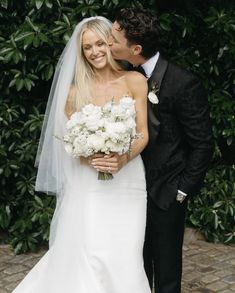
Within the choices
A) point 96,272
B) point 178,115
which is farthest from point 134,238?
point 178,115

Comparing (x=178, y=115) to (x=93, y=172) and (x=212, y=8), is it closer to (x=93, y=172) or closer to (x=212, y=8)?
(x=93, y=172)

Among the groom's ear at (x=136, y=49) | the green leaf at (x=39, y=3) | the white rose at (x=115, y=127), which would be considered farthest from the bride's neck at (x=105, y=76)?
the green leaf at (x=39, y=3)

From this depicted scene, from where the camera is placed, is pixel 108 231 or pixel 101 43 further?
pixel 108 231

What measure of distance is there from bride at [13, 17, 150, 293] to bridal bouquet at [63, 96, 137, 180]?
202 mm

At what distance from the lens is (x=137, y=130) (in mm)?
3596

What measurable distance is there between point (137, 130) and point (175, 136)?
23cm

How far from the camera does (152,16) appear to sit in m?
3.56

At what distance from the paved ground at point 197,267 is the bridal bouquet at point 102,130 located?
1874mm

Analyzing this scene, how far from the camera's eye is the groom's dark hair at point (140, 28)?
3.49m

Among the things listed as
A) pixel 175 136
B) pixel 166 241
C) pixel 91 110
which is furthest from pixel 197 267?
pixel 91 110

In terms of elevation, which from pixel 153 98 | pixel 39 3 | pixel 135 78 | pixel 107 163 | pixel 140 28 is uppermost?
pixel 39 3

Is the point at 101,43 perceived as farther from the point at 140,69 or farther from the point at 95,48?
the point at 140,69

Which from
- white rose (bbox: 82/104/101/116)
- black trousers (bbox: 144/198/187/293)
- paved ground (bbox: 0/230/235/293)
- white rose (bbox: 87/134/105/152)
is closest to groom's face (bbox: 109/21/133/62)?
white rose (bbox: 82/104/101/116)

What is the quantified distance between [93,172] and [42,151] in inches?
19.5
